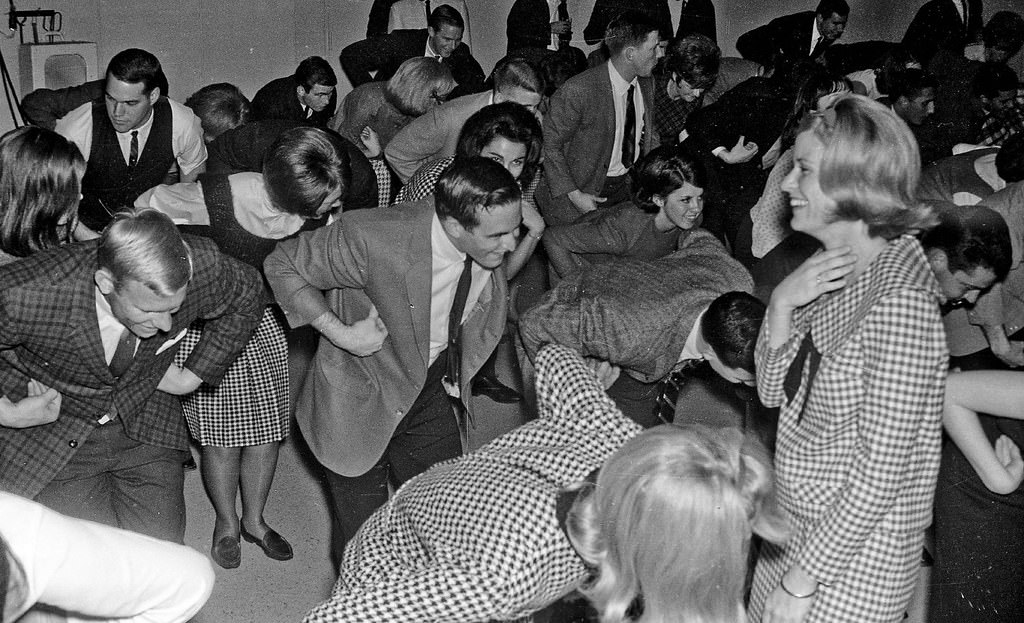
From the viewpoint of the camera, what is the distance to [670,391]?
3107 mm

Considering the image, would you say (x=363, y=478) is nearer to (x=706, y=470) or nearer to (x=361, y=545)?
(x=361, y=545)

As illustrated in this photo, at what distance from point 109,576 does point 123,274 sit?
0.85 m

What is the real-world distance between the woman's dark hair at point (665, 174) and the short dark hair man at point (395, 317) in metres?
0.87

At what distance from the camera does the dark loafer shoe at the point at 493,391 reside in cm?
382

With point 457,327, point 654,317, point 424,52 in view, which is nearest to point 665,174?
point 654,317

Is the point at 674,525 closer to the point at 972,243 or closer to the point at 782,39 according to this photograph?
the point at 972,243

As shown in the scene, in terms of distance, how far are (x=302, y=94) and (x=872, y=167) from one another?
3.36 m

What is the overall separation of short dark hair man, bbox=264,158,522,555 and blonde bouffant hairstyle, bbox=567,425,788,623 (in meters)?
1.09

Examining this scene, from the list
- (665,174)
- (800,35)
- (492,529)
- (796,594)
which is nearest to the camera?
(492,529)

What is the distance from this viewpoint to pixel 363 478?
277cm

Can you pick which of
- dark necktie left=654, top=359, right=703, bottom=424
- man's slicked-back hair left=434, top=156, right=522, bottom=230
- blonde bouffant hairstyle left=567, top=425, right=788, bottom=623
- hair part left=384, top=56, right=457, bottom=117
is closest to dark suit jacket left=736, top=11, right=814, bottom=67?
hair part left=384, top=56, right=457, bottom=117

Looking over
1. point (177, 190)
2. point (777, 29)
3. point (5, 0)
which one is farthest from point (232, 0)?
point (177, 190)

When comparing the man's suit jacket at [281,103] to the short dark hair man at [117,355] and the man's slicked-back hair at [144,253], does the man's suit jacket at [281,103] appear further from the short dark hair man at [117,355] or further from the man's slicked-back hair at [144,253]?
the man's slicked-back hair at [144,253]

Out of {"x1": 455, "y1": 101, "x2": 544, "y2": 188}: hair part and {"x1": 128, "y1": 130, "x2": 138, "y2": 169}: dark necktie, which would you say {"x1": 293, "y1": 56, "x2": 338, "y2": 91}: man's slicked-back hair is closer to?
{"x1": 128, "y1": 130, "x2": 138, "y2": 169}: dark necktie
